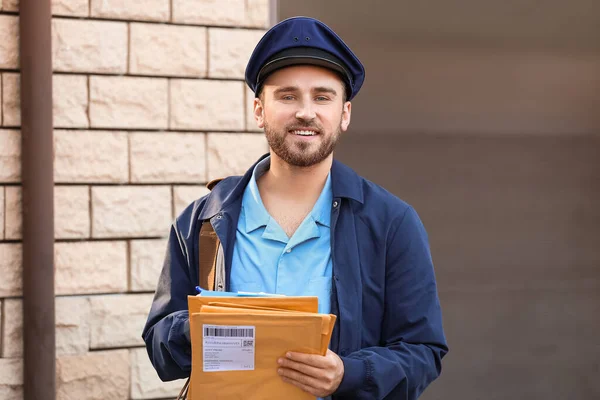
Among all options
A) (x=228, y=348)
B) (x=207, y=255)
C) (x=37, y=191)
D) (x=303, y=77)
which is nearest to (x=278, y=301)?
(x=228, y=348)

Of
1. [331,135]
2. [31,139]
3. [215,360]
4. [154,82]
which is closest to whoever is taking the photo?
[215,360]

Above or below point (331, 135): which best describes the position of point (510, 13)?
above

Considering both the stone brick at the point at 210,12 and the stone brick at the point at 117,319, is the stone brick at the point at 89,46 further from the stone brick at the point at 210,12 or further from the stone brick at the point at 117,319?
the stone brick at the point at 117,319

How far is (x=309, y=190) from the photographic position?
243cm

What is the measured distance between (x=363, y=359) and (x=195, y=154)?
2455 mm

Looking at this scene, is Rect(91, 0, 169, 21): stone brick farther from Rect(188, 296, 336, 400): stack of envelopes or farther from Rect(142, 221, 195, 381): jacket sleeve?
Rect(188, 296, 336, 400): stack of envelopes

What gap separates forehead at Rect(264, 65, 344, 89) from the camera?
2287 millimetres

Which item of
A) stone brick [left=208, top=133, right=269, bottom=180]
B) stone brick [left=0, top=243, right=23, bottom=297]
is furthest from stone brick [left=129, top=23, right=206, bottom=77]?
stone brick [left=0, top=243, right=23, bottom=297]

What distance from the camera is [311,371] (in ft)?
6.67

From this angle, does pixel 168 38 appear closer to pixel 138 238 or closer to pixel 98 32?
pixel 98 32

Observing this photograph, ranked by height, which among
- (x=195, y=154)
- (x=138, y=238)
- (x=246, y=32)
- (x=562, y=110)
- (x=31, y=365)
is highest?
(x=246, y=32)

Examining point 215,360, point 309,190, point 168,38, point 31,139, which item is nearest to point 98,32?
point 168,38

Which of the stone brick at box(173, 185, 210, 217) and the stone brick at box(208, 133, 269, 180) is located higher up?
the stone brick at box(208, 133, 269, 180)

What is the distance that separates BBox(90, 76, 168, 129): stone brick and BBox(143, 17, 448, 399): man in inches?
79.4
